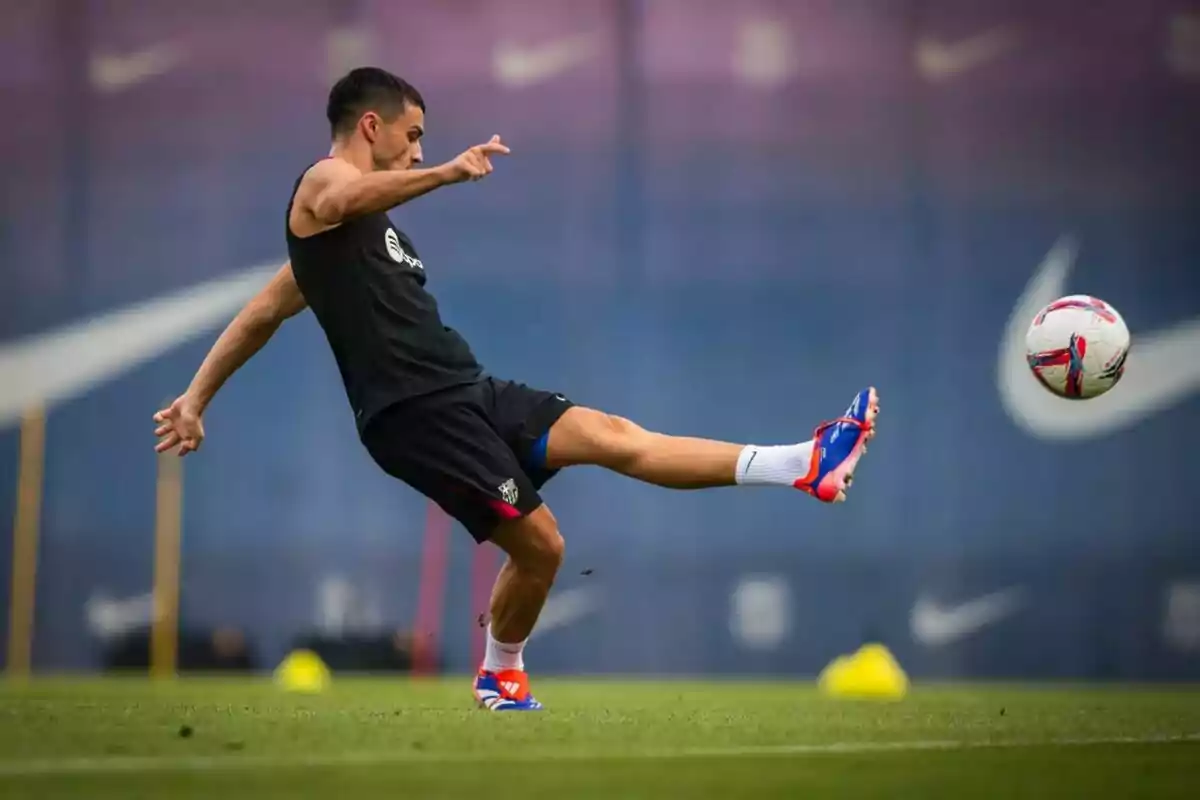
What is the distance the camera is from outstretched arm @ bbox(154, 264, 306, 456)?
486 centimetres

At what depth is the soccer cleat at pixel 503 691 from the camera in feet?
15.9

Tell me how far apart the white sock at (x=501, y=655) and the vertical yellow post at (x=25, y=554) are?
456cm

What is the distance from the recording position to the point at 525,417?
462 cm

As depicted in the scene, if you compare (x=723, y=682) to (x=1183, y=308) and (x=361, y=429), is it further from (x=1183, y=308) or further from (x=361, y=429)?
(x=361, y=429)

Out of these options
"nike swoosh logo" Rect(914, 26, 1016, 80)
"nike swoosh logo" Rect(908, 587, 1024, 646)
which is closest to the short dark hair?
"nike swoosh logo" Rect(908, 587, 1024, 646)

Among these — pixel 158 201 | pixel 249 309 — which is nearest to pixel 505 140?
pixel 158 201

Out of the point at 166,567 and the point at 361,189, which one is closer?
the point at 361,189

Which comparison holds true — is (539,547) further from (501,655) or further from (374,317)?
(374,317)

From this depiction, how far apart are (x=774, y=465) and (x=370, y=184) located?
3.99 feet

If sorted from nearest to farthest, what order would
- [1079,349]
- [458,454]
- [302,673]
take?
[458,454], [1079,349], [302,673]

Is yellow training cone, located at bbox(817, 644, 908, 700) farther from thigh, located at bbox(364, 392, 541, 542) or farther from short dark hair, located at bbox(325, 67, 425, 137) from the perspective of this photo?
short dark hair, located at bbox(325, 67, 425, 137)

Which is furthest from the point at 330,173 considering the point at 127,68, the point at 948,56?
the point at 948,56

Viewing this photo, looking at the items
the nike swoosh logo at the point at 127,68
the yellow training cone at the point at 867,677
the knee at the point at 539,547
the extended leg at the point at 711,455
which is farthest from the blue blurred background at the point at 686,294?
the extended leg at the point at 711,455

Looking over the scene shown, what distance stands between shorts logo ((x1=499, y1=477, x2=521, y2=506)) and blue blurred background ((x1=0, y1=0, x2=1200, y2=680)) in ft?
14.5
